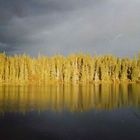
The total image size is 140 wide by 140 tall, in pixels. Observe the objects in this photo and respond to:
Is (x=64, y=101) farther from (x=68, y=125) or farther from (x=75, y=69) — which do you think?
(x=75, y=69)

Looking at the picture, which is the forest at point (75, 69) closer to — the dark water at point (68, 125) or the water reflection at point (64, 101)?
the water reflection at point (64, 101)

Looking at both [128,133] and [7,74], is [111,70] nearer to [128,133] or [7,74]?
[7,74]

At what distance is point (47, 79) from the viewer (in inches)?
6206

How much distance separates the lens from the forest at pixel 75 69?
152125 millimetres

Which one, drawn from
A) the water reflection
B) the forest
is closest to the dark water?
the water reflection

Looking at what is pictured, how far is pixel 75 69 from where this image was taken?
6211 inches

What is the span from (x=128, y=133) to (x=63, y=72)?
134 m

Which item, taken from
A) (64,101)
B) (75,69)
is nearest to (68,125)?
(64,101)

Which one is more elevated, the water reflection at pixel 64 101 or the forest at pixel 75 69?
the forest at pixel 75 69

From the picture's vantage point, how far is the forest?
499ft

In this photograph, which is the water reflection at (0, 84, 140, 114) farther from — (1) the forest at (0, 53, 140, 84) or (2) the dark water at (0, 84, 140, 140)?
(1) the forest at (0, 53, 140, 84)

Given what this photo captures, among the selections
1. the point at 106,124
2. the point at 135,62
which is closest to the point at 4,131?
the point at 106,124

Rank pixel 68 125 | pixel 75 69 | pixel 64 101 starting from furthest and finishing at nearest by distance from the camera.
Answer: pixel 75 69, pixel 64 101, pixel 68 125

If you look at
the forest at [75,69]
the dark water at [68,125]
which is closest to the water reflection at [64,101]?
the dark water at [68,125]
